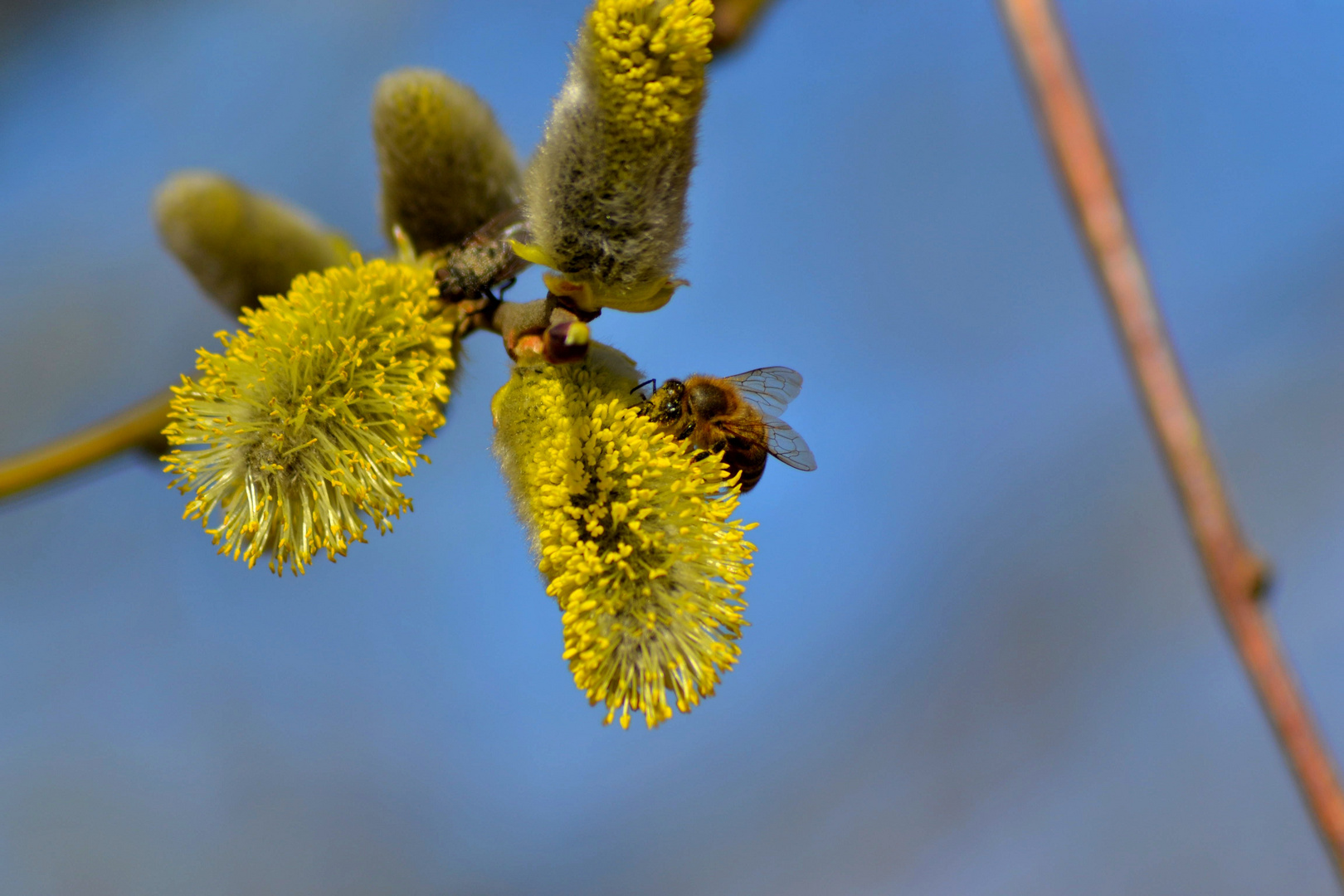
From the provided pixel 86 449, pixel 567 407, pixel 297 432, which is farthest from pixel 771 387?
pixel 86 449

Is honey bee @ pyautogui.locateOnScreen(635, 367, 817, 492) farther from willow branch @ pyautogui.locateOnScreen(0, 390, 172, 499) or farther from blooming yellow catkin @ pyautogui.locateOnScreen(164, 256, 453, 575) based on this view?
willow branch @ pyautogui.locateOnScreen(0, 390, 172, 499)

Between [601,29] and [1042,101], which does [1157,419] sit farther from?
[601,29]

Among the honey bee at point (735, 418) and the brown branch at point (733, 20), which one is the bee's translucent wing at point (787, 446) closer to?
the honey bee at point (735, 418)

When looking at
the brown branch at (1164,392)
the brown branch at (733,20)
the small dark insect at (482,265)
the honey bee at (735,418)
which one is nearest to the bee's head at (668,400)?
the honey bee at (735,418)

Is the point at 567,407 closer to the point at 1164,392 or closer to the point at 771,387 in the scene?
the point at 771,387

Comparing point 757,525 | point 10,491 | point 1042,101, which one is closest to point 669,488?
point 757,525

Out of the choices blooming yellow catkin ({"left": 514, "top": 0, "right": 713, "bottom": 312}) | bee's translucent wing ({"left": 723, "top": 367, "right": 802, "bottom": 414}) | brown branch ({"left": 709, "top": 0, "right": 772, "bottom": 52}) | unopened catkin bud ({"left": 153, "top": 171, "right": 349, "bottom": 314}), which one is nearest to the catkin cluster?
blooming yellow catkin ({"left": 514, "top": 0, "right": 713, "bottom": 312})

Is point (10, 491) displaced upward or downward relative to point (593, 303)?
upward
